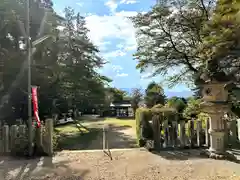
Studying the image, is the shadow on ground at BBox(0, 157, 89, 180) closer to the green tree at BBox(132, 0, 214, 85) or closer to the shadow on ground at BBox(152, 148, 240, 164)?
the shadow on ground at BBox(152, 148, 240, 164)

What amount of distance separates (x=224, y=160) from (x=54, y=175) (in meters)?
3.94

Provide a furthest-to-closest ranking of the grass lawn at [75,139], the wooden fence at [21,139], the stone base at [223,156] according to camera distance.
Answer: the grass lawn at [75,139], the wooden fence at [21,139], the stone base at [223,156]

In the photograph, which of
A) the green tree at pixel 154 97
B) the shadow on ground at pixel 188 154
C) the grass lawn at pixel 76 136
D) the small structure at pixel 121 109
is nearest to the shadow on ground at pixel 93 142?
the grass lawn at pixel 76 136

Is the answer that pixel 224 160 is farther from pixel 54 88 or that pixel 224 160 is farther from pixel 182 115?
pixel 54 88

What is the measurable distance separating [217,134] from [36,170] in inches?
173

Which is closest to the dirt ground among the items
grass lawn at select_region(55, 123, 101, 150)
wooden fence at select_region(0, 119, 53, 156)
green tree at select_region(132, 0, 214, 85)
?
wooden fence at select_region(0, 119, 53, 156)

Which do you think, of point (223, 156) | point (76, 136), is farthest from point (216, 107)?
point (76, 136)

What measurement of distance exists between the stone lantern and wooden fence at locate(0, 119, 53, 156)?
4.13 meters

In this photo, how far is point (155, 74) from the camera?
14.6m

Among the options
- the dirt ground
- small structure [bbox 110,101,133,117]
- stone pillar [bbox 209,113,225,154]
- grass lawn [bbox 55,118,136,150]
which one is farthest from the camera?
small structure [bbox 110,101,133,117]

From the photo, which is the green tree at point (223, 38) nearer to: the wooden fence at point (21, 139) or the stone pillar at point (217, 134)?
the stone pillar at point (217, 134)

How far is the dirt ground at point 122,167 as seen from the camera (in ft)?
15.0

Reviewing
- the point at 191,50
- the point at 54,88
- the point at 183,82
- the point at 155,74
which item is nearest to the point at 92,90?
the point at 54,88

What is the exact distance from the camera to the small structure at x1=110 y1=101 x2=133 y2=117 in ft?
Result: 102
